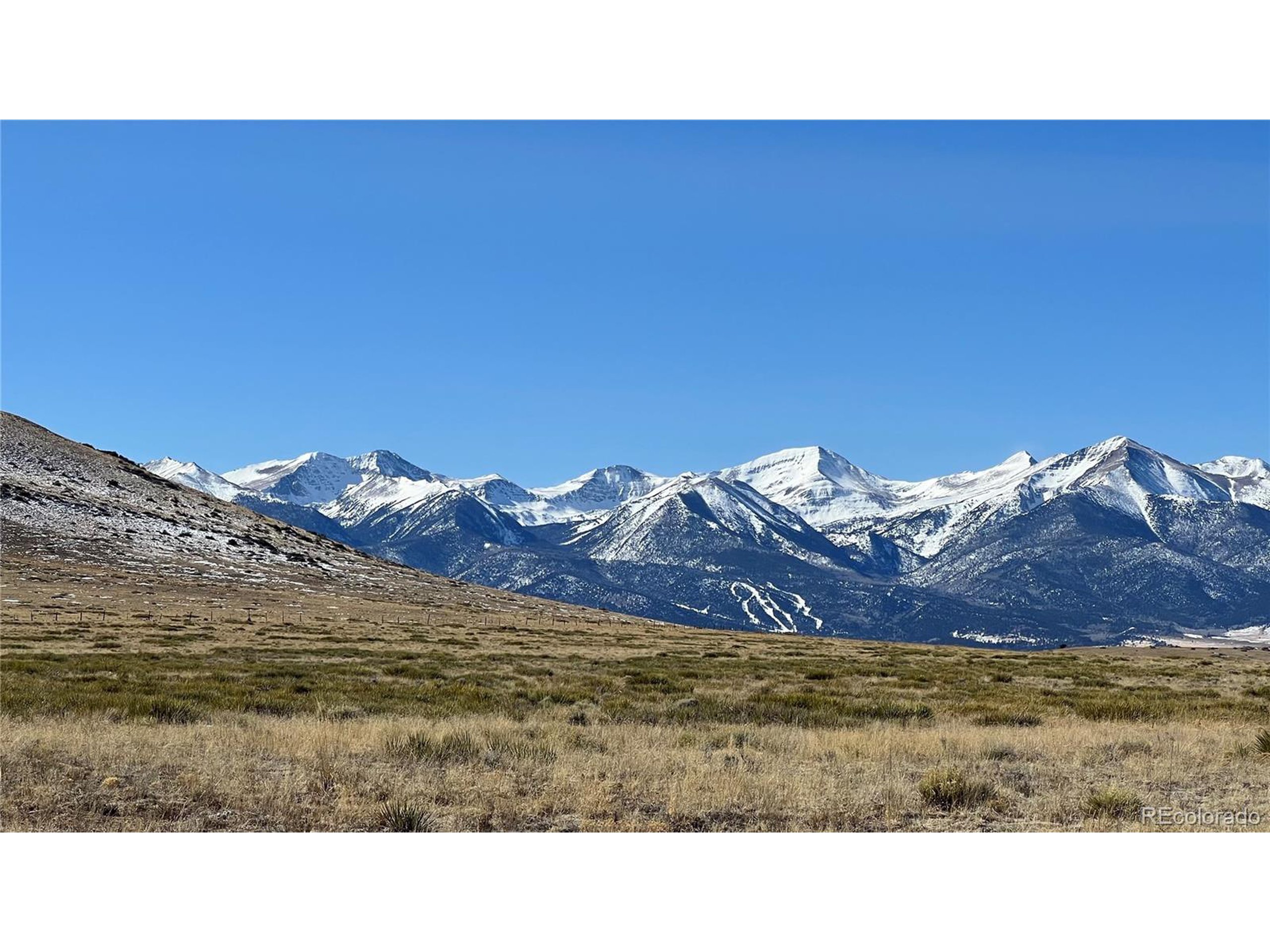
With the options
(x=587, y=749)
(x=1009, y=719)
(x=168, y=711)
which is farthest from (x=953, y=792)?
(x=168, y=711)

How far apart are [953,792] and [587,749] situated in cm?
623

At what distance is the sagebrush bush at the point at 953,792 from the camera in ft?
46.0

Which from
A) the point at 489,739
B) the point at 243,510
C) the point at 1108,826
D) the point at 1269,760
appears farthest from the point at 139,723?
the point at 243,510

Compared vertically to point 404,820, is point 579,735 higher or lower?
higher

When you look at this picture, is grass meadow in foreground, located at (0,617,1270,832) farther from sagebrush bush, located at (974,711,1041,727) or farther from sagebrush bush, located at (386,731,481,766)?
sagebrush bush, located at (974,711,1041,727)

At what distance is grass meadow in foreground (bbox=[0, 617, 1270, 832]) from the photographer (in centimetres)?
1311

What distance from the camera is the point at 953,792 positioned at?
14.1 metres

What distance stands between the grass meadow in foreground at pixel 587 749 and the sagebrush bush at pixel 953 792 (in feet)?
0.13
